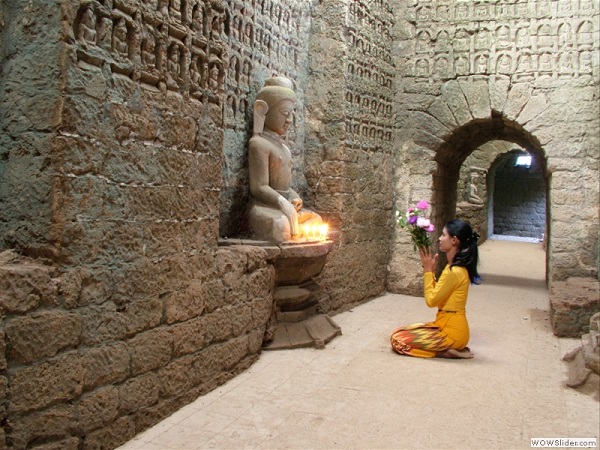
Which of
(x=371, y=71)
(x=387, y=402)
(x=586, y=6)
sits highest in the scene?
(x=586, y=6)

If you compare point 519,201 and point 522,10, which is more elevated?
point 522,10

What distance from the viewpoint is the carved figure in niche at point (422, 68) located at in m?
6.98

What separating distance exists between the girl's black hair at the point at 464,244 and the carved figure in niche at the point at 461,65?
3206mm

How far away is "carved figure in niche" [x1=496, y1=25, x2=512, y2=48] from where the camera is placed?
670cm

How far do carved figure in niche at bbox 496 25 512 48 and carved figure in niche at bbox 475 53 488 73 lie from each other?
0.21m

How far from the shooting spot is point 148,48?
2.85 m

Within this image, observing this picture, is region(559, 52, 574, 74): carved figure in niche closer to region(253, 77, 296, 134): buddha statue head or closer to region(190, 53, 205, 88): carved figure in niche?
region(253, 77, 296, 134): buddha statue head

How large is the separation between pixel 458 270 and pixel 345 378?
4.07ft

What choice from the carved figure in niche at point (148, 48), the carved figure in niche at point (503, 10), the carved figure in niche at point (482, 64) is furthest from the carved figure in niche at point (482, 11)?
the carved figure in niche at point (148, 48)

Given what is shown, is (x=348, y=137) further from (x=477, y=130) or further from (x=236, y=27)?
(x=477, y=130)

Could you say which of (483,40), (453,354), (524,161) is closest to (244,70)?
(453,354)

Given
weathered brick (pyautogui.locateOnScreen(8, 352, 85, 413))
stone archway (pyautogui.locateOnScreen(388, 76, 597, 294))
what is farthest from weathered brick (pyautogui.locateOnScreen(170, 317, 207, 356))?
stone archway (pyautogui.locateOnScreen(388, 76, 597, 294))

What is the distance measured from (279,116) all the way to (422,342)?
2.23 meters

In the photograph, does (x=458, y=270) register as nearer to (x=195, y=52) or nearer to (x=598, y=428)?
Answer: (x=598, y=428)
